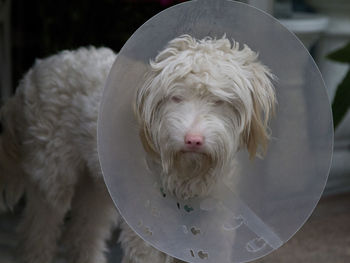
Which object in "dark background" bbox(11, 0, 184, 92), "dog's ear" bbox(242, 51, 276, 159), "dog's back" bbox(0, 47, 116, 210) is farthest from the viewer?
"dark background" bbox(11, 0, 184, 92)

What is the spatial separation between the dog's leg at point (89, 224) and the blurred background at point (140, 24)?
287 millimetres

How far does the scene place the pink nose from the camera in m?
2.37

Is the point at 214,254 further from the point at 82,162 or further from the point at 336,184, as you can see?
the point at 336,184

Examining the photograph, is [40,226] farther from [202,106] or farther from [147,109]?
[202,106]

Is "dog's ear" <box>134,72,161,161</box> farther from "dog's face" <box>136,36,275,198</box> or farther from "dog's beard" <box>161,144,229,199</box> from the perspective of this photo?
"dog's beard" <box>161,144,229,199</box>

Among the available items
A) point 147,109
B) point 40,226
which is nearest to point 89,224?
point 40,226

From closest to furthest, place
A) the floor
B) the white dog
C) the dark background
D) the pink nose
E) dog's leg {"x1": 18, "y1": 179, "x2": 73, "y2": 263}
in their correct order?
the pink nose
the white dog
dog's leg {"x1": 18, "y1": 179, "x2": 73, "y2": 263}
the floor
the dark background

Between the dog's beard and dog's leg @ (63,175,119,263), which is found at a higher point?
the dog's beard

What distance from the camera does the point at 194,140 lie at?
7.79ft

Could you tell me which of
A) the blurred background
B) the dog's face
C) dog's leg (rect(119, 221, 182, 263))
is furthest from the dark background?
the dog's face

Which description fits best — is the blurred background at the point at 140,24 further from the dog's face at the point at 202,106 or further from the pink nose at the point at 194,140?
the pink nose at the point at 194,140

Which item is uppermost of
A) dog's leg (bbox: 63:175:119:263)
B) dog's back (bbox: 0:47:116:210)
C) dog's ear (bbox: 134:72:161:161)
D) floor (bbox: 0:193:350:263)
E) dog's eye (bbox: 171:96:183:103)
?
dog's eye (bbox: 171:96:183:103)

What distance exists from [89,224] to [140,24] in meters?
1.73

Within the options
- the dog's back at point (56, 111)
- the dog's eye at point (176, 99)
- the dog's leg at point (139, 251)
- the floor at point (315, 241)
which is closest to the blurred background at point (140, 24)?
the floor at point (315, 241)
